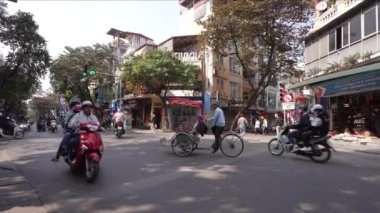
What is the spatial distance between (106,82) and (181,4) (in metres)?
13.3

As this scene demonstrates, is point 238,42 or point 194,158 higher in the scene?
point 238,42

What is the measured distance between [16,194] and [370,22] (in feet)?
61.8

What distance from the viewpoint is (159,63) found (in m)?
38.4

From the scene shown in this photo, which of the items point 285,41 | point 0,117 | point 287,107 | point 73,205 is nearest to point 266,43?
point 285,41

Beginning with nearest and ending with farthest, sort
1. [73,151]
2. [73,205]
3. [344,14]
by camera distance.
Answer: [73,205] → [73,151] → [344,14]

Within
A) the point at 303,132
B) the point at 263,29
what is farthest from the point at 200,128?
the point at 263,29

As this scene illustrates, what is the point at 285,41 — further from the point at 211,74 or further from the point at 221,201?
the point at 221,201

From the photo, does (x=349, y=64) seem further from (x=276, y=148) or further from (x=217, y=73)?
(x=217, y=73)

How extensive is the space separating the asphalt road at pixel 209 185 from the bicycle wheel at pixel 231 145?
103 centimetres

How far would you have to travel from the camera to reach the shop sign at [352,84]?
19422mm

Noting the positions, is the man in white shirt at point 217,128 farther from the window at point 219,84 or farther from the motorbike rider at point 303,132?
the window at point 219,84

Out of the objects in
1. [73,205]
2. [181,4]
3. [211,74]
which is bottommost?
[73,205]

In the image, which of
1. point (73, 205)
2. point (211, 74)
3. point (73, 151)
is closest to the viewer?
point (73, 205)

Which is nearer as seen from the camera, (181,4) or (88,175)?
(88,175)
